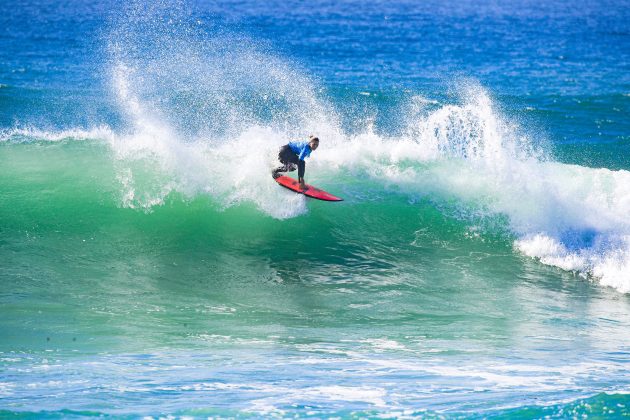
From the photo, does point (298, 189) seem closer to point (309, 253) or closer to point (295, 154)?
point (295, 154)

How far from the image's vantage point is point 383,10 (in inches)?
2478

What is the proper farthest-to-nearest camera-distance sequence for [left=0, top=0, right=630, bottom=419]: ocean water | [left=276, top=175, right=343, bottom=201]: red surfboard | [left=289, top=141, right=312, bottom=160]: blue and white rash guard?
1. [left=276, top=175, right=343, bottom=201]: red surfboard
2. [left=289, top=141, right=312, bottom=160]: blue and white rash guard
3. [left=0, top=0, right=630, bottom=419]: ocean water

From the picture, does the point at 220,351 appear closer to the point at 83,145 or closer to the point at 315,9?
the point at 83,145

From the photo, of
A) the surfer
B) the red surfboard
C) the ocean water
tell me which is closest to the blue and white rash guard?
the surfer

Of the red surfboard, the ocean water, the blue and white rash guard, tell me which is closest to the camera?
the ocean water

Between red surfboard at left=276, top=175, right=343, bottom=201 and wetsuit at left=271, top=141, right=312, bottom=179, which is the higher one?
wetsuit at left=271, top=141, right=312, bottom=179

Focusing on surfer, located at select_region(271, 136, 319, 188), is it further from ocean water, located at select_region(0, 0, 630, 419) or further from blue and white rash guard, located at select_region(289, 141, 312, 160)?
ocean water, located at select_region(0, 0, 630, 419)

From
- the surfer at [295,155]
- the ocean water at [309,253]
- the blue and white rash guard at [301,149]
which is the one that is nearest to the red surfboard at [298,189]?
the surfer at [295,155]

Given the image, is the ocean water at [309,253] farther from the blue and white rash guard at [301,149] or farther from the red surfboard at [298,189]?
the blue and white rash guard at [301,149]

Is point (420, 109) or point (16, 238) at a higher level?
point (420, 109)

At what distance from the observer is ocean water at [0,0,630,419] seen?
7.98m

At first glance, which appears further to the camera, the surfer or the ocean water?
the surfer

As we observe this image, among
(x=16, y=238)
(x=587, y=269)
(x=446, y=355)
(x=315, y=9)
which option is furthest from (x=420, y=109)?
(x=315, y=9)

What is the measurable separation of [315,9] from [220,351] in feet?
183
